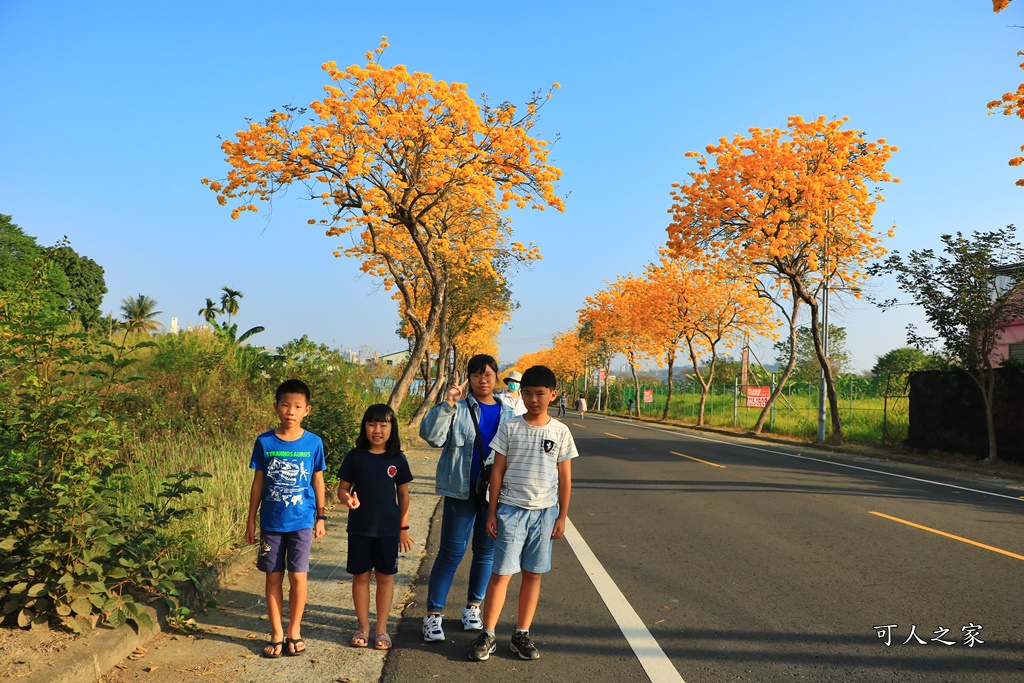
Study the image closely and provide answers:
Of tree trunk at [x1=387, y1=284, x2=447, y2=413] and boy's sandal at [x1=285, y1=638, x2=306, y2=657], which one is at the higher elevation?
tree trunk at [x1=387, y1=284, x2=447, y2=413]

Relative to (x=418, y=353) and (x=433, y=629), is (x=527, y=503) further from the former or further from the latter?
(x=418, y=353)

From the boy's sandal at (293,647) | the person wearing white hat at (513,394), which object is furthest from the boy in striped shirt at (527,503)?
the boy's sandal at (293,647)

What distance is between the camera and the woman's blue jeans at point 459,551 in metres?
5.23

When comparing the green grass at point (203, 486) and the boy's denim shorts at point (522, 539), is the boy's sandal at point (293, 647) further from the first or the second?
the boy's denim shorts at point (522, 539)

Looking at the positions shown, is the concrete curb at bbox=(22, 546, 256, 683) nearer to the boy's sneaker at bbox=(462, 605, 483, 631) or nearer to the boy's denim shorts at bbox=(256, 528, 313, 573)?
the boy's denim shorts at bbox=(256, 528, 313, 573)

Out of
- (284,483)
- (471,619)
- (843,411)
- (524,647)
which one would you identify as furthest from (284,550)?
(843,411)

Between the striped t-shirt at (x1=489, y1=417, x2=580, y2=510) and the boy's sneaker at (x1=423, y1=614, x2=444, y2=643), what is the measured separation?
93 centimetres

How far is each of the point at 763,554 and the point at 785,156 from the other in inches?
670

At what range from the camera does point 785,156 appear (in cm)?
2236

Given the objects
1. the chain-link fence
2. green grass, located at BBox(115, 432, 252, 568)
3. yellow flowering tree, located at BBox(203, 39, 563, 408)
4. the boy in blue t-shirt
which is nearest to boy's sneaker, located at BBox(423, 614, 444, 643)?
the boy in blue t-shirt

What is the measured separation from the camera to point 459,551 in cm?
529

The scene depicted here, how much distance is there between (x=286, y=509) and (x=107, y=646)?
3.80 ft

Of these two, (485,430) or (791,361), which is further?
(791,361)

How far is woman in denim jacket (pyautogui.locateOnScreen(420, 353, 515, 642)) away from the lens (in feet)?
17.1
